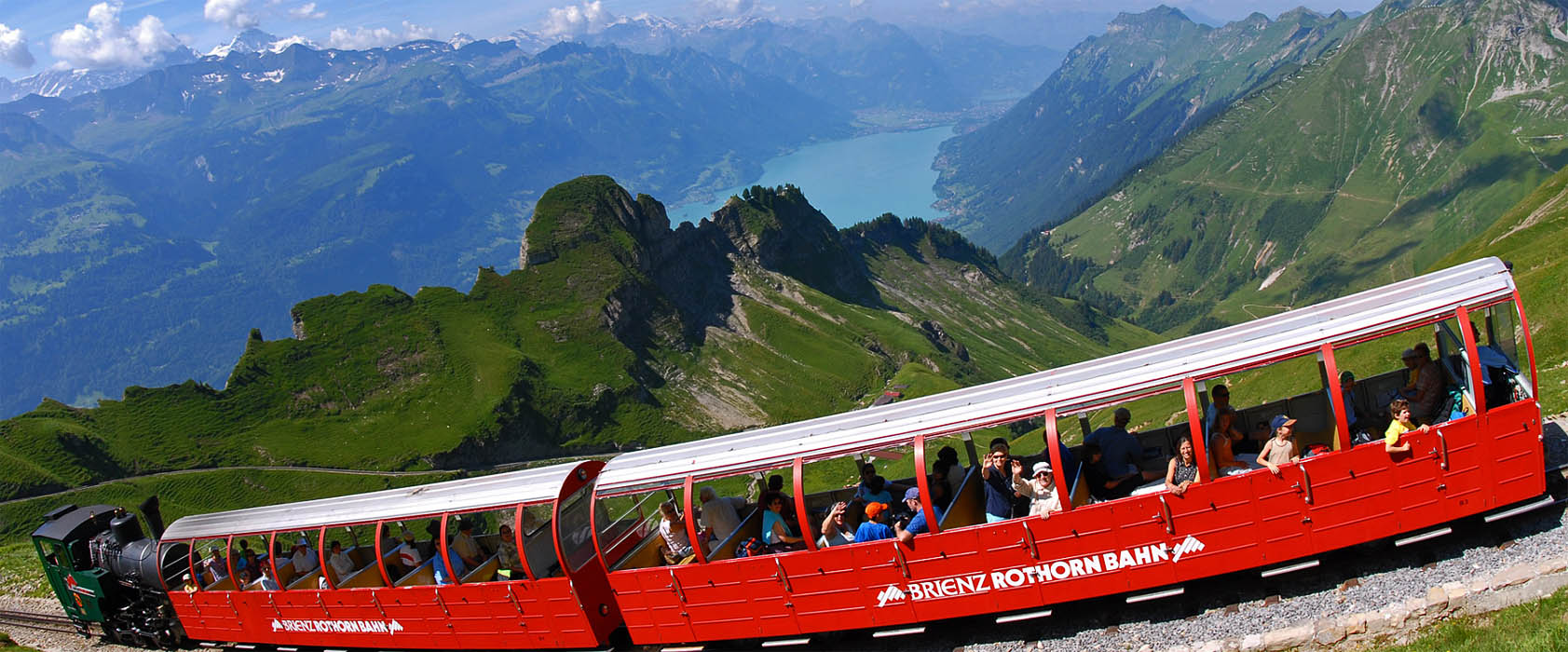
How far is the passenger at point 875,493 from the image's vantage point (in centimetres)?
1801

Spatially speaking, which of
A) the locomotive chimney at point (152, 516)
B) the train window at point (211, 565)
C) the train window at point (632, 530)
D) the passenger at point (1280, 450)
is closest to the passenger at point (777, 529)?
the train window at point (632, 530)

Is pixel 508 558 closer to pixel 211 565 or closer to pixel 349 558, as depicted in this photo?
pixel 349 558

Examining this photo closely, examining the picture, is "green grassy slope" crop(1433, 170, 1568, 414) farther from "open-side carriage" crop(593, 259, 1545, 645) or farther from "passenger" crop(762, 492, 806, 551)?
"passenger" crop(762, 492, 806, 551)

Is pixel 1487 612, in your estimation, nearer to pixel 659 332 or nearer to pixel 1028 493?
pixel 1028 493

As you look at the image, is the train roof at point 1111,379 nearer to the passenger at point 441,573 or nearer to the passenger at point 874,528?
the passenger at point 874,528

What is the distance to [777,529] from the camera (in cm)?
1794

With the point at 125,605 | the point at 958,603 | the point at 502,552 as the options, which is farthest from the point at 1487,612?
the point at 125,605

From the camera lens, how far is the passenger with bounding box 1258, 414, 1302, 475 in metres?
14.4

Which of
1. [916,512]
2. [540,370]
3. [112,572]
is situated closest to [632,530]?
[916,512]

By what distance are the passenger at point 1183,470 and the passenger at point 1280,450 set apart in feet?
3.54

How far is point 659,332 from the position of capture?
161375mm

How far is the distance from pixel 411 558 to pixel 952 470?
1443 cm

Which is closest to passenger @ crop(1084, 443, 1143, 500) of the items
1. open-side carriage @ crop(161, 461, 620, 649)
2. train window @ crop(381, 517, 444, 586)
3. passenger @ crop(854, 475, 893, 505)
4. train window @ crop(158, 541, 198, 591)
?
passenger @ crop(854, 475, 893, 505)

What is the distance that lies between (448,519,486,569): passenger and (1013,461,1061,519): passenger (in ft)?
43.1
